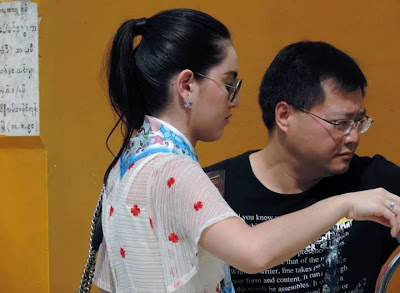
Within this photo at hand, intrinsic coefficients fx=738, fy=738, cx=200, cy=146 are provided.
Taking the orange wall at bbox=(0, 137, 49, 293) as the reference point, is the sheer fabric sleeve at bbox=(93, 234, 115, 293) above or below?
above

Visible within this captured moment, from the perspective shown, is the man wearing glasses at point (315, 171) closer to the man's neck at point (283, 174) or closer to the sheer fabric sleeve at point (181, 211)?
the man's neck at point (283, 174)

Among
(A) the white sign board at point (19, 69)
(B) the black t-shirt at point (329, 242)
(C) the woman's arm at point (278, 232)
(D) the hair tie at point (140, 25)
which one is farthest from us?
(A) the white sign board at point (19, 69)

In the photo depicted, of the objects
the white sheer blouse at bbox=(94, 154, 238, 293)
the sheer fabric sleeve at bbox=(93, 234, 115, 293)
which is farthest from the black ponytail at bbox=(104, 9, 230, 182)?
the sheer fabric sleeve at bbox=(93, 234, 115, 293)

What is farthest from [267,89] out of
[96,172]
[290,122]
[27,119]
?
[27,119]

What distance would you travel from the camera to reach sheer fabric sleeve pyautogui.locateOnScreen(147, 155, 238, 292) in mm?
1756

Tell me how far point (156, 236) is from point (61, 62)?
2400 millimetres

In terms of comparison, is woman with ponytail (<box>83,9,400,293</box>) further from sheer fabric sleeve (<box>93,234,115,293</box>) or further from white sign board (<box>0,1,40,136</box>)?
white sign board (<box>0,1,40,136</box>)

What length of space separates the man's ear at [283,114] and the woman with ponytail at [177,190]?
55cm

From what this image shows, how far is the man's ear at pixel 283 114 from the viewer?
2.54 m

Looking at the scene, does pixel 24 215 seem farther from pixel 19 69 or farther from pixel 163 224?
pixel 163 224

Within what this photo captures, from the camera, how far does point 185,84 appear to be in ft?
6.46

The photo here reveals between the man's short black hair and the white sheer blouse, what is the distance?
0.77 meters

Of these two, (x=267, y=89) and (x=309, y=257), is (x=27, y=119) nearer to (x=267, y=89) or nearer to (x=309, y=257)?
(x=267, y=89)

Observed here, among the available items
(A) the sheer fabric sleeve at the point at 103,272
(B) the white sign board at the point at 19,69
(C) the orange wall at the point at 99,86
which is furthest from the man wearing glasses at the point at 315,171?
(B) the white sign board at the point at 19,69
